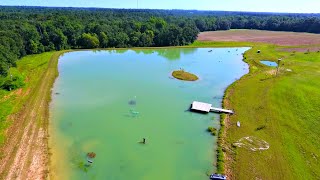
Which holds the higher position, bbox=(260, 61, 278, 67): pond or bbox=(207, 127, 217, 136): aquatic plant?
bbox=(260, 61, 278, 67): pond

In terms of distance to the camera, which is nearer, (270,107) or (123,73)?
(270,107)

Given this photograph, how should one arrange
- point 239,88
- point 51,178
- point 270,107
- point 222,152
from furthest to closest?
point 239,88
point 270,107
point 222,152
point 51,178


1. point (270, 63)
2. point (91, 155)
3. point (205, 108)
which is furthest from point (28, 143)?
point (270, 63)

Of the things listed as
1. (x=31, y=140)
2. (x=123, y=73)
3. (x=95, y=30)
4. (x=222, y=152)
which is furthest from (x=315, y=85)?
(x=95, y=30)

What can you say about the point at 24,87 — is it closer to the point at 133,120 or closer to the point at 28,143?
the point at 28,143

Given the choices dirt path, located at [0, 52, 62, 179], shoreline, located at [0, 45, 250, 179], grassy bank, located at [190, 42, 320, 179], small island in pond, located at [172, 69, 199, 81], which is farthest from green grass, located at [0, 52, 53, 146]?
small island in pond, located at [172, 69, 199, 81]

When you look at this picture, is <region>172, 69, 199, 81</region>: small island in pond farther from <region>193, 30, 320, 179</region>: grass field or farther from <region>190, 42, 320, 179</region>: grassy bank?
<region>193, 30, 320, 179</region>: grass field

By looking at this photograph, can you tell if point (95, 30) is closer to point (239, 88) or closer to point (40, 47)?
point (40, 47)
